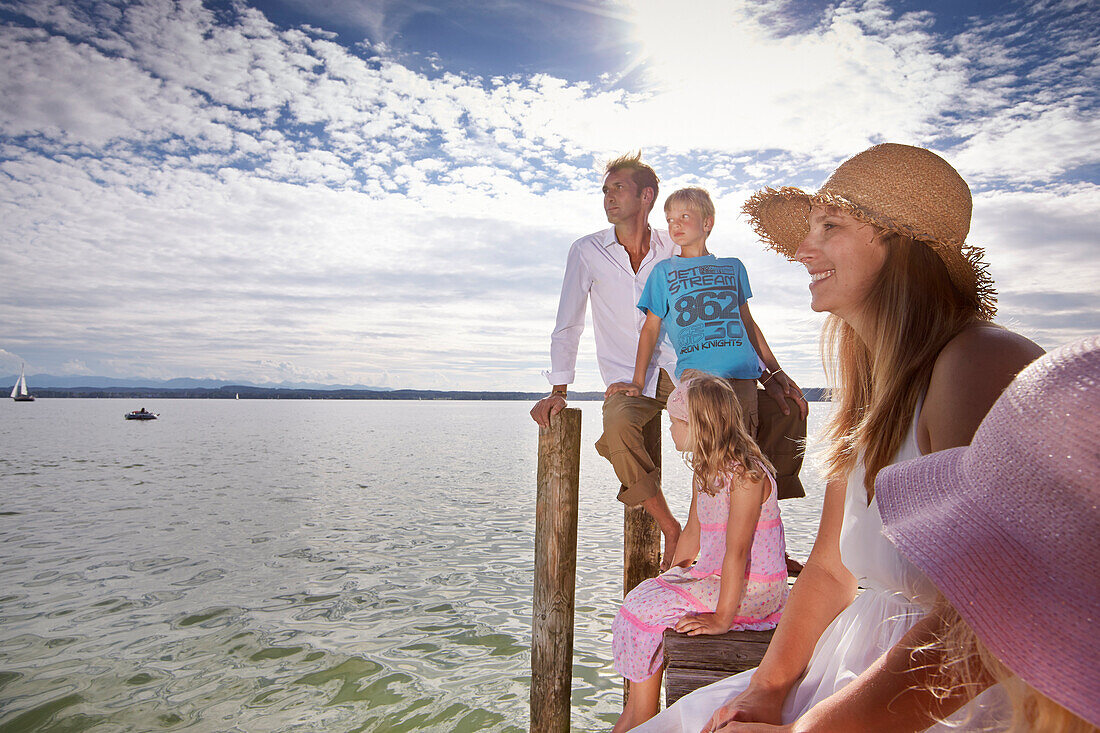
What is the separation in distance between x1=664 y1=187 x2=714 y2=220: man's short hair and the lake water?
125 inches

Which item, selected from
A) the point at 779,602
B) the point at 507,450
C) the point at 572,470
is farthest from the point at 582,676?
the point at 507,450

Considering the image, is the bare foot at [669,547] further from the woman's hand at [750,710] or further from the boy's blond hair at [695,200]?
the woman's hand at [750,710]

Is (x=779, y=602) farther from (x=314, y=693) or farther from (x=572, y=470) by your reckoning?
(x=314, y=693)

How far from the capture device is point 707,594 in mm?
3516

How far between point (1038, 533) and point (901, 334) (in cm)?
114

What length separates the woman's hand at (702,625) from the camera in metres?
3.30

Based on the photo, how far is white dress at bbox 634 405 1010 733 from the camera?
166cm

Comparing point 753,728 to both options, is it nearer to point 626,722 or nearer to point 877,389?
point 877,389

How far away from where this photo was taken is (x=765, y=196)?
9.34 feet

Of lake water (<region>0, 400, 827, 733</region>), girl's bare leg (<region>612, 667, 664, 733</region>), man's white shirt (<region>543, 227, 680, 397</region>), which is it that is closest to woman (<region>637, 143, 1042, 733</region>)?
lake water (<region>0, 400, 827, 733</region>)

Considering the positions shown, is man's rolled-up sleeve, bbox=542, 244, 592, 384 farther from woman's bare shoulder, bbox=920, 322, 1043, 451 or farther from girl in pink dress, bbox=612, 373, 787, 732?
woman's bare shoulder, bbox=920, 322, 1043, 451

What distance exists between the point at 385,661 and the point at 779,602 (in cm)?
565

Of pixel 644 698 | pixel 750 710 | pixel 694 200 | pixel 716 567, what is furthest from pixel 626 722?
pixel 694 200

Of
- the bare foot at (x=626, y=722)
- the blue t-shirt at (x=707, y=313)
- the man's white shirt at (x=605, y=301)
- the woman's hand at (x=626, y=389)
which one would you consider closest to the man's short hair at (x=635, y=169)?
the man's white shirt at (x=605, y=301)
